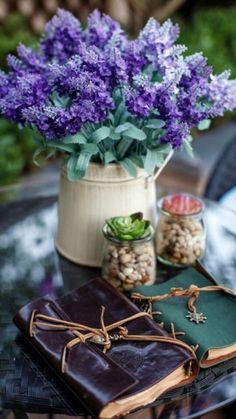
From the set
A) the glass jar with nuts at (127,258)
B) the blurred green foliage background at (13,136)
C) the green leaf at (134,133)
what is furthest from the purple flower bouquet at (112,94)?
the blurred green foliage background at (13,136)

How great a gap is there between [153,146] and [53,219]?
0.38 m

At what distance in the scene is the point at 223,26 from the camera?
3.42m

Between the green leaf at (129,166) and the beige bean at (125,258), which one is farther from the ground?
the green leaf at (129,166)

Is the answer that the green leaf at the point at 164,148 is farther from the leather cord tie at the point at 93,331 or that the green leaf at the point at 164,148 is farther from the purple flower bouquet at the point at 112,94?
the leather cord tie at the point at 93,331

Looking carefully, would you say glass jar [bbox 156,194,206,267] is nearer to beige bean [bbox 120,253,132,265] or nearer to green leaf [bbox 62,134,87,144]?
beige bean [bbox 120,253,132,265]

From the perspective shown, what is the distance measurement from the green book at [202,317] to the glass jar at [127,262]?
40 mm

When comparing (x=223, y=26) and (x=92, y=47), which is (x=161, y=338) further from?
(x=223, y=26)

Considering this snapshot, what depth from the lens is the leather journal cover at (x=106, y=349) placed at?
2.57 feet

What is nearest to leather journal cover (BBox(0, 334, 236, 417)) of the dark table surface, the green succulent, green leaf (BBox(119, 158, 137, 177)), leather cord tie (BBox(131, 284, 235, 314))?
the dark table surface

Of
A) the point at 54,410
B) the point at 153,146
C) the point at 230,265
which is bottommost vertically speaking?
the point at 54,410

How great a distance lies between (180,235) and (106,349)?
331 millimetres

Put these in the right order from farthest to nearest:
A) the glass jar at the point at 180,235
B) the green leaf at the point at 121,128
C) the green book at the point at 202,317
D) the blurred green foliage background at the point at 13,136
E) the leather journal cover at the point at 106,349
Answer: the blurred green foliage background at the point at 13,136 < the glass jar at the point at 180,235 < the green leaf at the point at 121,128 < the green book at the point at 202,317 < the leather journal cover at the point at 106,349

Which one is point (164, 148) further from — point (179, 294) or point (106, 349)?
point (106, 349)

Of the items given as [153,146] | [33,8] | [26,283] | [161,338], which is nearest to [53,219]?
[26,283]
